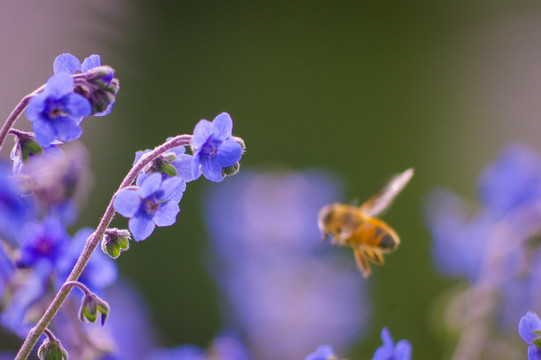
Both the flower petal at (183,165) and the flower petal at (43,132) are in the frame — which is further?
the flower petal at (183,165)

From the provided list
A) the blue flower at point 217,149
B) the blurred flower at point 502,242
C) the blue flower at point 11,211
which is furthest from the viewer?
the blurred flower at point 502,242

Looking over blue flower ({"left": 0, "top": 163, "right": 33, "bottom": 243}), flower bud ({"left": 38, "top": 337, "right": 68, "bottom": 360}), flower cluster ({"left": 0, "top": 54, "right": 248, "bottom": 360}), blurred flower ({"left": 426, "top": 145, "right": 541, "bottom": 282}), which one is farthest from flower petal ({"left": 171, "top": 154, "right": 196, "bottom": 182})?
blurred flower ({"left": 426, "top": 145, "right": 541, "bottom": 282})

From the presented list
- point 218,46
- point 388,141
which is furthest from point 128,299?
point 218,46

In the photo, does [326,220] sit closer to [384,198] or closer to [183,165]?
[384,198]

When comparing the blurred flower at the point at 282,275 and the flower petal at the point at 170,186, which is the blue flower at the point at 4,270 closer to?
the flower petal at the point at 170,186

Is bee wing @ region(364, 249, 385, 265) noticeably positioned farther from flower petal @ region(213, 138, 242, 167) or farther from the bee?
flower petal @ region(213, 138, 242, 167)

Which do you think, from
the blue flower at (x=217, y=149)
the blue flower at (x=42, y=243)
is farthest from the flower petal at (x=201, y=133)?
the blue flower at (x=42, y=243)

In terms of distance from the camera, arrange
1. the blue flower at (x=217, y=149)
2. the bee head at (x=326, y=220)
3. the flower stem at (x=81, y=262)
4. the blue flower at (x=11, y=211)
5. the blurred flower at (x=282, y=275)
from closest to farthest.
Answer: the flower stem at (x=81, y=262)
the blue flower at (x=217, y=149)
the blue flower at (x=11, y=211)
the bee head at (x=326, y=220)
the blurred flower at (x=282, y=275)
